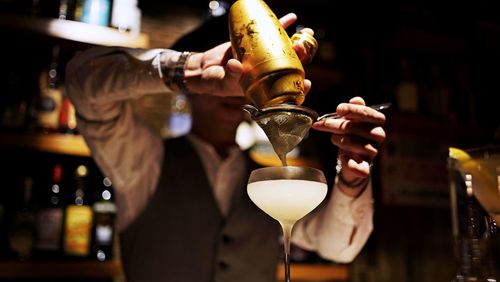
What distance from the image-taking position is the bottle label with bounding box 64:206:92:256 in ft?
6.57

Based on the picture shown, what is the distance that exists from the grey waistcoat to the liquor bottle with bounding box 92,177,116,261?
1.51 ft

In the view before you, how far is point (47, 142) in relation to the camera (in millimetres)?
1912

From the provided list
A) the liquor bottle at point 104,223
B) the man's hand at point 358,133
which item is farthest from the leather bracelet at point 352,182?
the liquor bottle at point 104,223

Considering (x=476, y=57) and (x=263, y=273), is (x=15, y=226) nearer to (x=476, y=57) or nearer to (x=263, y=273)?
(x=263, y=273)

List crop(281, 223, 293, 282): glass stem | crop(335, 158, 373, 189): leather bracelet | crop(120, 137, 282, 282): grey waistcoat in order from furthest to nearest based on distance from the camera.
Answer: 1. crop(120, 137, 282, 282): grey waistcoat
2. crop(335, 158, 373, 189): leather bracelet
3. crop(281, 223, 293, 282): glass stem

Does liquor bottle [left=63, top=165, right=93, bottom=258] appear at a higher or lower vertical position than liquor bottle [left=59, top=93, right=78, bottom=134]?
lower

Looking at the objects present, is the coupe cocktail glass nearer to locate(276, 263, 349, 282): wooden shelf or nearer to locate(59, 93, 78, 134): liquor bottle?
locate(276, 263, 349, 282): wooden shelf

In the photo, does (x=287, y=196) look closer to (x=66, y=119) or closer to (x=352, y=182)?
(x=352, y=182)

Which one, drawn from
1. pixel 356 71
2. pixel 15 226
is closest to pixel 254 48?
pixel 15 226

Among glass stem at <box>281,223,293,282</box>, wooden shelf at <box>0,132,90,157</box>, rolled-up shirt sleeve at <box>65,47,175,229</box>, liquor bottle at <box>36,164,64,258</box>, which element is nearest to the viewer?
glass stem at <box>281,223,293,282</box>

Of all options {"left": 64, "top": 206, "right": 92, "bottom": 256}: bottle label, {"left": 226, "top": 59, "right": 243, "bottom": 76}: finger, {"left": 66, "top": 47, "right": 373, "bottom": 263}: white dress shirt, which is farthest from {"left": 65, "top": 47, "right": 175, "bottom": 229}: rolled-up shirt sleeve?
{"left": 64, "top": 206, "right": 92, "bottom": 256}: bottle label

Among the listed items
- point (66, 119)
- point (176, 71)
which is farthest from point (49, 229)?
point (176, 71)

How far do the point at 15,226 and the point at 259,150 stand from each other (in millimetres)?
1274

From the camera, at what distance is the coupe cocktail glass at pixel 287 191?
0.87 m
